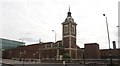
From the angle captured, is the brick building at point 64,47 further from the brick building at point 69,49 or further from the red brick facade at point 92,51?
the red brick facade at point 92,51

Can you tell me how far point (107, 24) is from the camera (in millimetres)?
35812

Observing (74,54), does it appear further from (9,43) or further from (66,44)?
(9,43)

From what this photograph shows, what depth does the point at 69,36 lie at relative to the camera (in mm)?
69312

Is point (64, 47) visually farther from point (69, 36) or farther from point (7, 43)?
point (7, 43)

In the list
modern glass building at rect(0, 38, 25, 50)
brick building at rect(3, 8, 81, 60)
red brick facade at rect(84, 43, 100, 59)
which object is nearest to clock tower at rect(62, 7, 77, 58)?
brick building at rect(3, 8, 81, 60)

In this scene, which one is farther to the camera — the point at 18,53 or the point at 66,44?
the point at 18,53

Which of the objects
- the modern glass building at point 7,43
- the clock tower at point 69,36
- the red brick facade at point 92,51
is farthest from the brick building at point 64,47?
the modern glass building at point 7,43

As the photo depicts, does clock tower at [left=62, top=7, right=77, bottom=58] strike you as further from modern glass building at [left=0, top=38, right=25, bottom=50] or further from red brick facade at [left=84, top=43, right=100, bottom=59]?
modern glass building at [left=0, top=38, right=25, bottom=50]

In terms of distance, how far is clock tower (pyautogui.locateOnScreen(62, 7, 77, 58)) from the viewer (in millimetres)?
68812

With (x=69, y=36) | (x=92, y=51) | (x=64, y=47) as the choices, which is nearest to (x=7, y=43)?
(x=64, y=47)

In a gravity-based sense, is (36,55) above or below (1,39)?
below

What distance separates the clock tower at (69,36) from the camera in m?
68.8

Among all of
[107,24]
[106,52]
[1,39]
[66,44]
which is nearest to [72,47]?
[66,44]

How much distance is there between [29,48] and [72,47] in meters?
23.1
